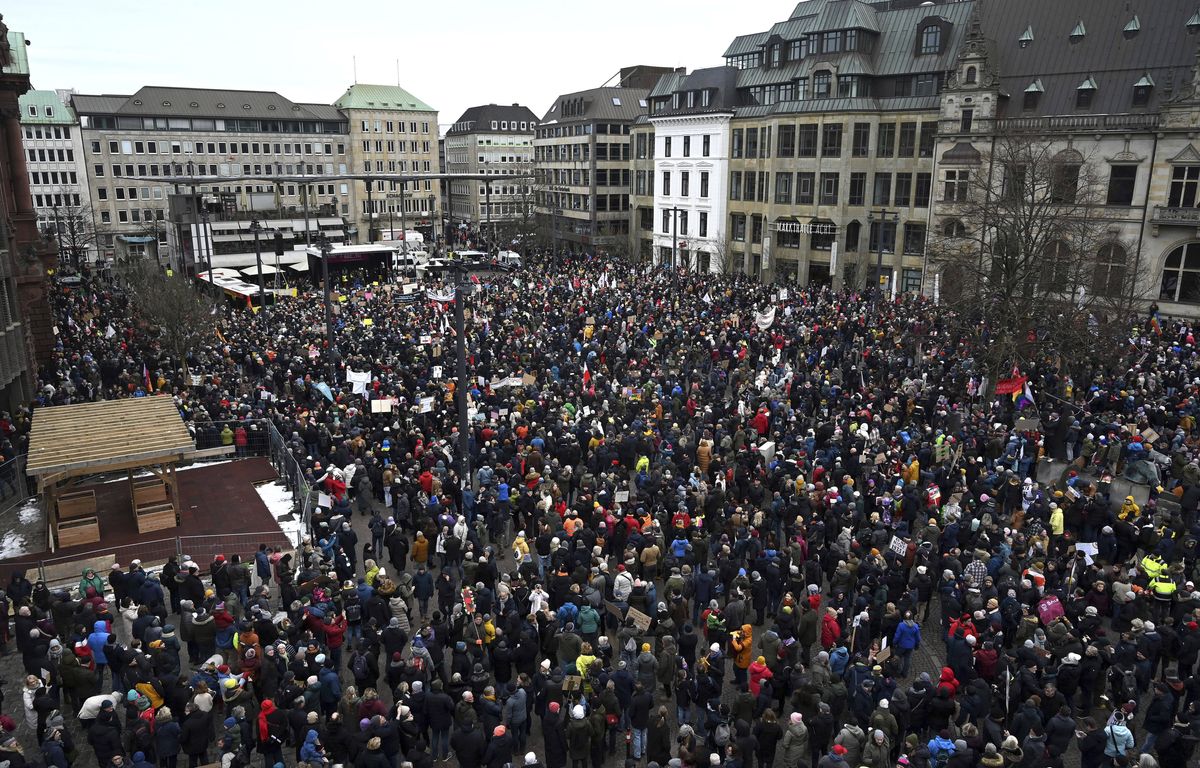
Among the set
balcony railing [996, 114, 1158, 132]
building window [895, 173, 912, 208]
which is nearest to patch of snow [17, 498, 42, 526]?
balcony railing [996, 114, 1158, 132]

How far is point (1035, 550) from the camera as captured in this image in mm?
15719

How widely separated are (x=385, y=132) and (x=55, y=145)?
36305mm

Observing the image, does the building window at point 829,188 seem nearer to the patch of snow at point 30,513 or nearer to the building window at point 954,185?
the building window at point 954,185

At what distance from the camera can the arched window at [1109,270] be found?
36.7 metres

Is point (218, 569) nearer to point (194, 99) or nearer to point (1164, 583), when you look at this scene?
point (1164, 583)

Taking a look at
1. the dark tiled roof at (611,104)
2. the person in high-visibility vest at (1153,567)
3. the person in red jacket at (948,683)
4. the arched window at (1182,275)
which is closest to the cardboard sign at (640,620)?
the person in red jacket at (948,683)

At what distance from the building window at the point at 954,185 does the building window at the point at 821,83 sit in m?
11.0

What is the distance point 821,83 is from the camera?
2176 inches

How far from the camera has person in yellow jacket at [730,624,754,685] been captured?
13.1 meters

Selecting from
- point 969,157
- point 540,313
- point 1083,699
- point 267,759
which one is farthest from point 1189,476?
point 969,157

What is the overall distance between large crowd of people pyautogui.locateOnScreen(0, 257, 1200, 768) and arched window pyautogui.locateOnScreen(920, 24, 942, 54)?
28694mm

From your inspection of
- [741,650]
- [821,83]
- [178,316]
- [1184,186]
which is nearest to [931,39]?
[821,83]

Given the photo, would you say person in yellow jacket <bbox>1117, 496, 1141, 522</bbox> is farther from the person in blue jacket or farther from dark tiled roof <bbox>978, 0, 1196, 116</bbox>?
dark tiled roof <bbox>978, 0, 1196, 116</bbox>

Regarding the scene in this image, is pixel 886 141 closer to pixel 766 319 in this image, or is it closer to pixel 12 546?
pixel 766 319
